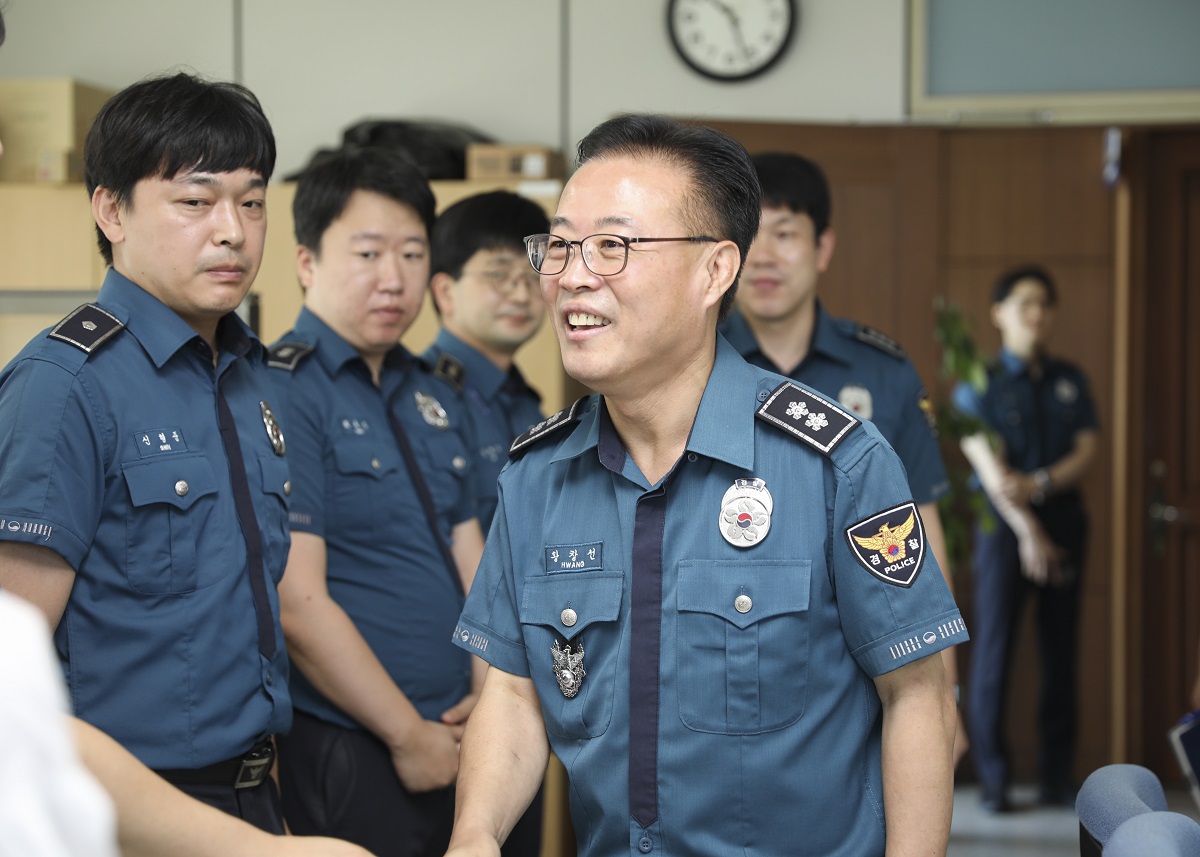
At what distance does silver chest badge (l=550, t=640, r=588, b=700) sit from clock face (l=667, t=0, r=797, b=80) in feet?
11.4

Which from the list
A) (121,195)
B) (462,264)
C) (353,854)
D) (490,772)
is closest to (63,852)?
(353,854)

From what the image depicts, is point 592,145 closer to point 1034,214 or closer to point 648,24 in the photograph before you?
point 648,24

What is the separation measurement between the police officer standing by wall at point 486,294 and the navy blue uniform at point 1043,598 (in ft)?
8.21

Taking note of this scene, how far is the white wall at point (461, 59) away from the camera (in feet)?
15.1

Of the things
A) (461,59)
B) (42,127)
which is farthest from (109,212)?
(461,59)

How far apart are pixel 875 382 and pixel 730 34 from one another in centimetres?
238

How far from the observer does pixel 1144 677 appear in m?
5.11

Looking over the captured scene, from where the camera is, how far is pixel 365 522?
2260 millimetres

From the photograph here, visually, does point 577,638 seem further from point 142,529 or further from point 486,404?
point 486,404

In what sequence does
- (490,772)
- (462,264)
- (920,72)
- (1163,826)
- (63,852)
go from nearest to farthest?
(63,852), (1163,826), (490,772), (462,264), (920,72)

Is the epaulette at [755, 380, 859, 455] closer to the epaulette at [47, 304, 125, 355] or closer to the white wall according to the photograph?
the epaulette at [47, 304, 125, 355]

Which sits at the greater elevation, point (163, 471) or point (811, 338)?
point (811, 338)

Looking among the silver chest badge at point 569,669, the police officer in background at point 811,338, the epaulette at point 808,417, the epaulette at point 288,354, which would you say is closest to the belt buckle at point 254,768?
the silver chest badge at point 569,669

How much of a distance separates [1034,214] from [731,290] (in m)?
3.75
